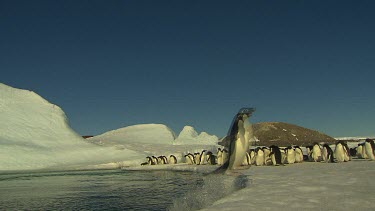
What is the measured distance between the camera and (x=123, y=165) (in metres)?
31.8

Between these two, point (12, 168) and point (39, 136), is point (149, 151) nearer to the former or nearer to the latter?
point (39, 136)

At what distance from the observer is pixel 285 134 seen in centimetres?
4950

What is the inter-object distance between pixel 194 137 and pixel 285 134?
51.1ft

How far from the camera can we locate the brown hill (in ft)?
154

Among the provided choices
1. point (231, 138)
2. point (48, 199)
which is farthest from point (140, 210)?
point (231, 138)

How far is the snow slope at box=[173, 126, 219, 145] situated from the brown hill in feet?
30.4

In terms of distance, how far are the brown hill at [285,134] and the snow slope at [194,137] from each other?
9.27 metres

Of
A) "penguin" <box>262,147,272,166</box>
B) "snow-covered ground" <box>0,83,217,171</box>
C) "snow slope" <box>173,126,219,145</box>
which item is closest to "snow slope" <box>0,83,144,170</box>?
"snow-covered ground" <box>0,83,217,171</box>

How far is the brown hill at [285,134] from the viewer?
4701 centimetres

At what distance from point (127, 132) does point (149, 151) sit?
17765 millimetres

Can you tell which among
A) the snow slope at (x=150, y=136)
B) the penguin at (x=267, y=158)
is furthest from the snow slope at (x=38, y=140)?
the penguin at (x=267, y=158)

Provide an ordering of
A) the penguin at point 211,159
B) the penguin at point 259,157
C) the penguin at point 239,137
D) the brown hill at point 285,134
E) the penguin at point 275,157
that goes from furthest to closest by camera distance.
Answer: the brown hill at point 285,134, the penguin at point 211,159, the penguin at point 259,157, the penguin at point 275,157, the penguin at point 239,137

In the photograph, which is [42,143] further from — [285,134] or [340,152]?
[285,134]

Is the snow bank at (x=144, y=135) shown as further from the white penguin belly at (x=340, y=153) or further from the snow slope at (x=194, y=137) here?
the white penguin belly at (x=340, y=153)
